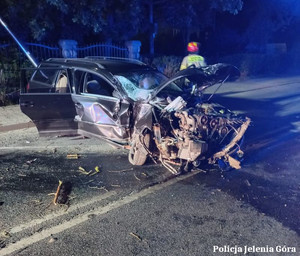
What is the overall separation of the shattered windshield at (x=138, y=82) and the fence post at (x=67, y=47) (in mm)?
6382

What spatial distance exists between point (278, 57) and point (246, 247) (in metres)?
20.6

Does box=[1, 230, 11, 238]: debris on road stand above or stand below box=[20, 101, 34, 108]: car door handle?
below

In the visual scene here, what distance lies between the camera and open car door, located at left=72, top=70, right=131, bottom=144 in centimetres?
489

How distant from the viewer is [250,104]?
9.84 meters

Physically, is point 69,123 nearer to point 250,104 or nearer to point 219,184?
point 219,184

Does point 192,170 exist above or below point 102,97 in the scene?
below

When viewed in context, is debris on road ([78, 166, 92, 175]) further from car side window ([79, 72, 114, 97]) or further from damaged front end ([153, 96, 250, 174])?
car side window ([79, 72, 114, 97])

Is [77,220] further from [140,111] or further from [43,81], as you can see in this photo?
[43,81]

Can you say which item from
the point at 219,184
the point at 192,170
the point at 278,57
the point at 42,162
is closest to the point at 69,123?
the point at 42,162

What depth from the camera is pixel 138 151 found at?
15.6 feet

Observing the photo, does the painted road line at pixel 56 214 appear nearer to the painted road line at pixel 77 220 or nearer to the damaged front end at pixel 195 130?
the painted road line at pixel 77 220

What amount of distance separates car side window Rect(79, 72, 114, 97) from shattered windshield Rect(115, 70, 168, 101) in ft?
1.28

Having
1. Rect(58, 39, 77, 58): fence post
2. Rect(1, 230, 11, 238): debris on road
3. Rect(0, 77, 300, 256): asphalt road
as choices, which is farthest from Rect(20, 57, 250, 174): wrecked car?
Rect(58, 39, 77, 58): fence post

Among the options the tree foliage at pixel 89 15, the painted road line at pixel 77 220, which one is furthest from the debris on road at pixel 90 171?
the tree foliage at pixel 89 15
